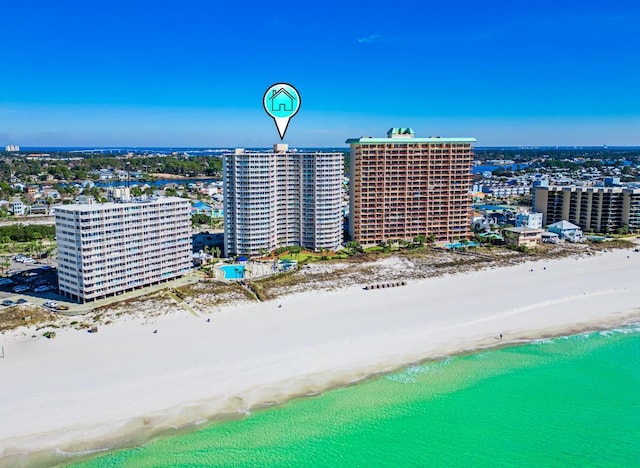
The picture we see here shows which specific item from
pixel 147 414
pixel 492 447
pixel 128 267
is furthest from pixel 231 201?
pixel 492 447

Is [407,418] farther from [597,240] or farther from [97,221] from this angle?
[597,240]

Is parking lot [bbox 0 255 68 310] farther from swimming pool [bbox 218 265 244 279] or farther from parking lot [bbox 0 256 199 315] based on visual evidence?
swimming pool [bbox 218 265 244 279]

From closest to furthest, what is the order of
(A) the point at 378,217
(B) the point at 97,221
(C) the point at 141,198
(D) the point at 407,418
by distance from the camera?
(D) the point at 407,418
(B) the point at 97,221
(C) the point at 141,198
(A) the point at 378,217

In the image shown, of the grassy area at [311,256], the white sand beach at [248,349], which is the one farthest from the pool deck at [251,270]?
the white sand beach at [248,349]

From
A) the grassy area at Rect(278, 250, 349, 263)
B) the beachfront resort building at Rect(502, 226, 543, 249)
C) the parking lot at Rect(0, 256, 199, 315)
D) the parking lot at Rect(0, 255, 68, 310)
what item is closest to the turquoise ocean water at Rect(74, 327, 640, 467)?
the parking lot at Rect(0, 256, 199, 315)

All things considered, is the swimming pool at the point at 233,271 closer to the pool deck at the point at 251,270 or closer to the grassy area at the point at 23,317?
the pool deck at the point at 251,270

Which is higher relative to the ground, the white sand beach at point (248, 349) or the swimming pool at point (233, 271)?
the swimming pool at point (233, 271)
